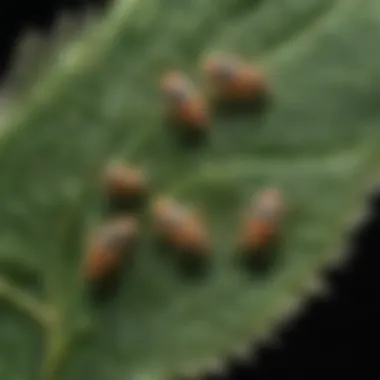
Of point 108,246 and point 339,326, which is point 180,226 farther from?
point 339,326

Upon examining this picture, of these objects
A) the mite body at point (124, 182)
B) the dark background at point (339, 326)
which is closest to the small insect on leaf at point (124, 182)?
the mite body at point (124, 182)

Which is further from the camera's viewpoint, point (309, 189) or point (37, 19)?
point (37, 19)

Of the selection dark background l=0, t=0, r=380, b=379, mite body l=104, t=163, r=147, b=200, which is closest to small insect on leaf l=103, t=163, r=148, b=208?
mite body l=104, t=163, r=147, b=200

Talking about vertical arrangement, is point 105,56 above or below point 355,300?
above

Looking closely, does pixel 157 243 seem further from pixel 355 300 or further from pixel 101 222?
pixel 355 300

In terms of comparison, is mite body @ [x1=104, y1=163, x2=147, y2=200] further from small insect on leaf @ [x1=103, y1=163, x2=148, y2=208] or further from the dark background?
the dark background

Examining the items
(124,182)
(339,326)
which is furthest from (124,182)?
(339,326)

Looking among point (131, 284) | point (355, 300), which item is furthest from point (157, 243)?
point (355, 300)

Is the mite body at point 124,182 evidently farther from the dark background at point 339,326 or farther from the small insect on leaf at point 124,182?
the dark background at point 339,326
